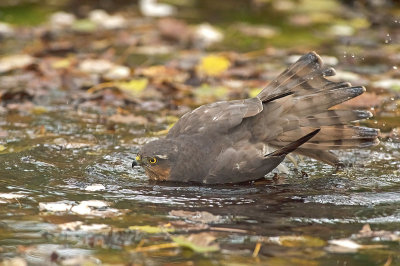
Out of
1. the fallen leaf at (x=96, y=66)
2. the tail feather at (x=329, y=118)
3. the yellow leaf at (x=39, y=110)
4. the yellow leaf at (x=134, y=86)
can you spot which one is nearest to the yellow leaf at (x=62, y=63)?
the fallen leaf at (x=96, y=66)

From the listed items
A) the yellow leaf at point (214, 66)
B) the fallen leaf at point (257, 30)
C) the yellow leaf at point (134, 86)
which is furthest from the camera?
the fallen leaf at point (257, 30)

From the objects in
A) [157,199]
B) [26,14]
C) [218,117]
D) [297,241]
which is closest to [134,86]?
[218,117]

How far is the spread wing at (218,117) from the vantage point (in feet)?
19.7

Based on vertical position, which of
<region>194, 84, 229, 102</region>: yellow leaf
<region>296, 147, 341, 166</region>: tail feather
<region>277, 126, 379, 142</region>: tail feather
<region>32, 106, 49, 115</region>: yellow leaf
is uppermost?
<region>277, 126, 379, 142</region>: tail feather

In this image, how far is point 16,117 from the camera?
807 cm

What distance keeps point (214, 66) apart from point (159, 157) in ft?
13.1

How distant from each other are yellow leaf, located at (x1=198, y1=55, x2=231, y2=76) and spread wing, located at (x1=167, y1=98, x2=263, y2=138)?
353 cm

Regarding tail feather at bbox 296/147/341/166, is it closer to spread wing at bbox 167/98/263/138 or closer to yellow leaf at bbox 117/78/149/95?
spread wing at bbox 167/98/263/138

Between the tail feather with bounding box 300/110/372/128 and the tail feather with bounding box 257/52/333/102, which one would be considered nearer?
the tail feather with bounding box 300/110/372/128

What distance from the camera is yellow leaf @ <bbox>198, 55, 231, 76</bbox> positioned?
9843 millimetres

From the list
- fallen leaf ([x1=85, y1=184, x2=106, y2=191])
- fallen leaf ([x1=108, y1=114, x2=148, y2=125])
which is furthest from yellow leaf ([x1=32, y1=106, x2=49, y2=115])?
fallen leaf ([x1=85, y1=184, x2=106, y2=191])

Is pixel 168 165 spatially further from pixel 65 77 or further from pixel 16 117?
pixel 65 77

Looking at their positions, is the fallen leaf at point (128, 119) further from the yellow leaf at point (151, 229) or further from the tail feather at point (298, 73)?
the yellow leaf at point (151, 229)

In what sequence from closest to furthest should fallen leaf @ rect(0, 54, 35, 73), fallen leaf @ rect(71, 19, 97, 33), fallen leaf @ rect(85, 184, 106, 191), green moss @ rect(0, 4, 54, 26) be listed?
fallen leaf @ rect(85, 184, 106, 191) < fallen leaf @ rect(0, 54, 35, 73) < fallen leaf @ rect(71, 19, 97, 33) < green moss @ rect(0, 4, 54, 26)
